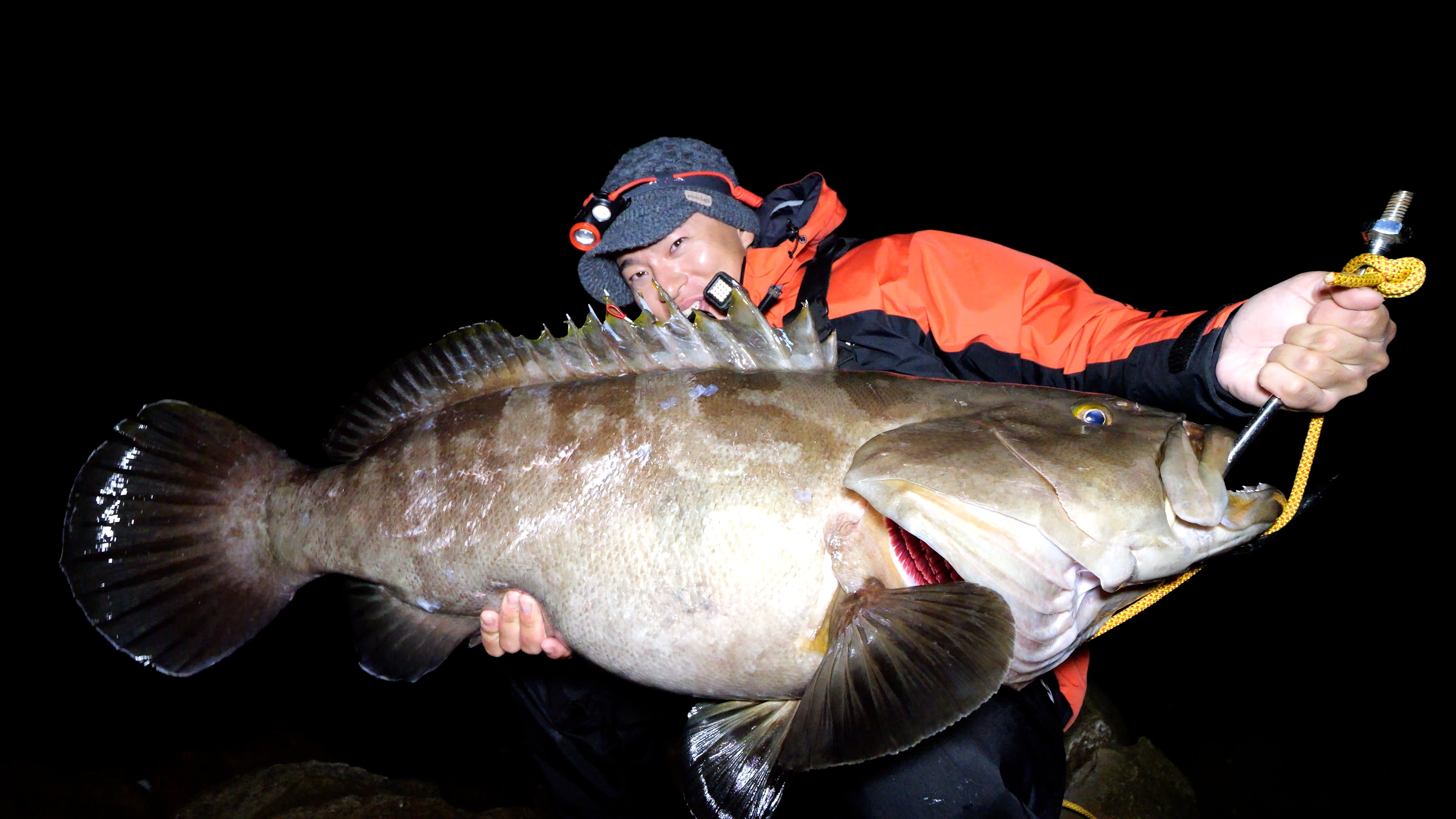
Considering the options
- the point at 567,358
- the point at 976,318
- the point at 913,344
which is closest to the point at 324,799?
the point at 567,358

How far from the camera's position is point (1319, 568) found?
266 inches

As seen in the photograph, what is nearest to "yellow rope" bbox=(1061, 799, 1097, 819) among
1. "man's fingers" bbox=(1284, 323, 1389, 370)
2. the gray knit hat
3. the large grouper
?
the large grouper

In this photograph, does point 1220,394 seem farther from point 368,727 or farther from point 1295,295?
point 368,727

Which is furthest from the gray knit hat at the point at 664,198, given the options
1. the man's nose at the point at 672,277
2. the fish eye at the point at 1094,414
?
the fish eye at the point at 1094,414

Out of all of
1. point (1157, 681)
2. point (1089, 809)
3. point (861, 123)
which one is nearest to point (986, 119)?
point (861, 123)

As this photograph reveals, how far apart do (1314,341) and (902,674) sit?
4.16 ft

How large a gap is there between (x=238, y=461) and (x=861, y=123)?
31348mm

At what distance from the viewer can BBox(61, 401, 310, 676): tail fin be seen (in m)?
2.16

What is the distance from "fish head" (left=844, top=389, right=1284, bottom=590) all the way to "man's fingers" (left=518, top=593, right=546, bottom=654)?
1.10 metres

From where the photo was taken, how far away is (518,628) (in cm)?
208

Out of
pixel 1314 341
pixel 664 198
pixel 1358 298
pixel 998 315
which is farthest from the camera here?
pixel 664 198

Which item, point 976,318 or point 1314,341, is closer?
point 1314,341

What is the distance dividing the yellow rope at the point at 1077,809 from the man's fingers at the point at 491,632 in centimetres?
249

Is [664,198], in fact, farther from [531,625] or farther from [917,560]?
[917,560]
